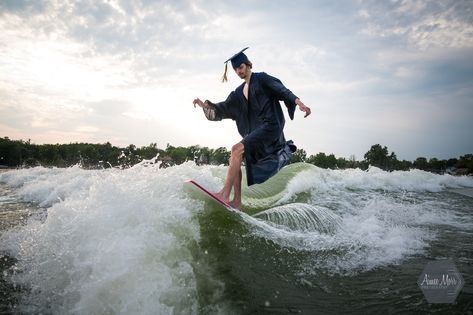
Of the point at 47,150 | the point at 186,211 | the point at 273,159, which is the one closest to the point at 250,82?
the point at 273,159

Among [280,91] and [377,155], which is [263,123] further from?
[377,155]

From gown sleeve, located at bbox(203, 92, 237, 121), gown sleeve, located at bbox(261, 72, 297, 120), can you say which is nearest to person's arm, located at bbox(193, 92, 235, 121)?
gown sleeve, located at bbox(203, 92, 237, 121)

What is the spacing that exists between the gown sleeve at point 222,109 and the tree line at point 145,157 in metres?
99.1

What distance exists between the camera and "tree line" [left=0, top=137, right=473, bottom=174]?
109 metres

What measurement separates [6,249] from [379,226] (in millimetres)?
5770

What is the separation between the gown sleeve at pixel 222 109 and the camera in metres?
6.25

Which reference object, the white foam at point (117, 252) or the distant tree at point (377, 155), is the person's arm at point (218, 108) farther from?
the distant tree at point (377, 155)

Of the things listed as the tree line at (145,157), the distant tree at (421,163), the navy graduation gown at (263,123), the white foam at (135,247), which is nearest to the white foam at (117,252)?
the white foam at (135,247)

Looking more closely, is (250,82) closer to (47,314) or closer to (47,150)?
(47,314)

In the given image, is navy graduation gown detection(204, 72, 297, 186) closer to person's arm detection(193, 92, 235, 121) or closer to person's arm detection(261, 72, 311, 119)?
person's arm detection(261, 72, 311, 119)

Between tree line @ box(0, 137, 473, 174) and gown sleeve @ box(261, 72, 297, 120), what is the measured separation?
99924 mm

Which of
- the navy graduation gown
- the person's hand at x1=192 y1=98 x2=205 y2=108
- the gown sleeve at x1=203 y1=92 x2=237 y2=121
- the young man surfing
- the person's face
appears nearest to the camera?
the young man surfing

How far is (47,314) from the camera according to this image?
2697 millimetres

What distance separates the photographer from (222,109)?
20.8ft
